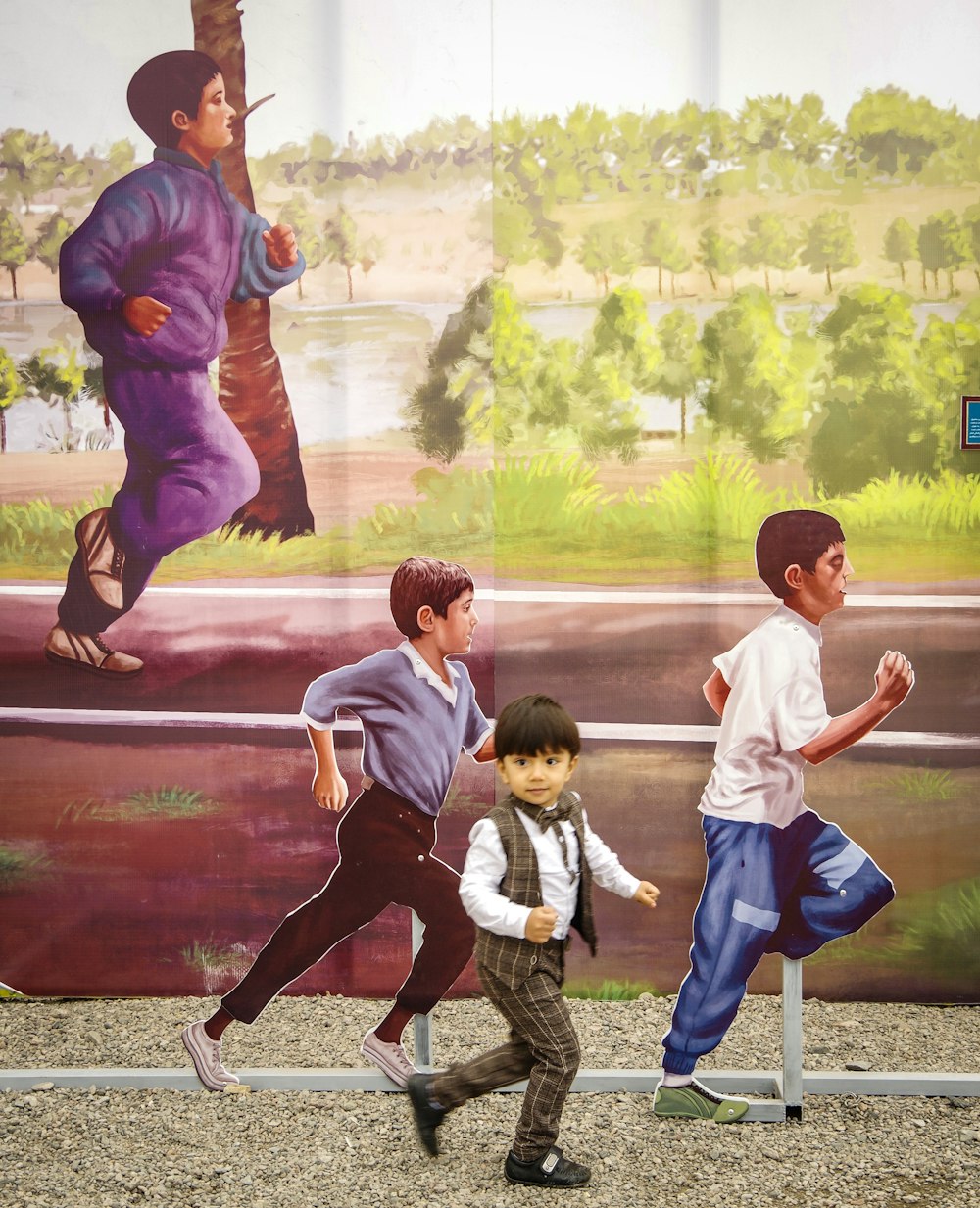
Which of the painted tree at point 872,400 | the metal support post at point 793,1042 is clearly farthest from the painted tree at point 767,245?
the metal support post at point 793,1042

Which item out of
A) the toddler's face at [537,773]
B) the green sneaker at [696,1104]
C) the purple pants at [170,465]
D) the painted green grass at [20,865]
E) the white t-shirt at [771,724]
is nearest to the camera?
the toddler's face at [537,773]

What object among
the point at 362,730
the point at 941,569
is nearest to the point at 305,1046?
the point at 362,730

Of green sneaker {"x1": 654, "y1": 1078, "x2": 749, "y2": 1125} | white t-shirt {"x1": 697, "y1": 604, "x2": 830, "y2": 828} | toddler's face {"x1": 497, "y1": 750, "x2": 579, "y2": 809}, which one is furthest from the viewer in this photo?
white t-shirt {"x1": 697, "y1": 604, "x2": 830, "y2": 828}

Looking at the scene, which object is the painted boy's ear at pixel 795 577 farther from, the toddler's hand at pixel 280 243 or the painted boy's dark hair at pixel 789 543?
the toddler's hand at pixel 280 243

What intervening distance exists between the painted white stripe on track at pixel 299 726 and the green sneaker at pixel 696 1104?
1.13 meters

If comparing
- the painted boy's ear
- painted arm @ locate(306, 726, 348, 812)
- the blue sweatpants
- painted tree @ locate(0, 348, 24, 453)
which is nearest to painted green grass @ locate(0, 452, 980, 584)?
the painted boy's ear

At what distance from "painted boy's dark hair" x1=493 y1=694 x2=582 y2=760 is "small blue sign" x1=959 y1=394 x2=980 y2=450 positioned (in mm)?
1931

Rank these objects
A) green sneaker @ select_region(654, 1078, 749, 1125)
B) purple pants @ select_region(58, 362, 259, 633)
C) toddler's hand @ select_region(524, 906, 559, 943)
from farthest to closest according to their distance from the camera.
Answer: purple pants @ select_region(58, 362, 259, 633) → green sneaker @ select_region(654, 1078, 749, 1125) → toddler's hand @ select_region(524, 906, 559, 943)

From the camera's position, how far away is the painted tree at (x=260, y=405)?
153 inches

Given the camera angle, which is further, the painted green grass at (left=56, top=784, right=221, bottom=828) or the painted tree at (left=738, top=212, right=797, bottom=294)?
the painted green grass at (left=56, top=784, right=221, bottom=828)

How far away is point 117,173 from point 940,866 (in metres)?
3.69

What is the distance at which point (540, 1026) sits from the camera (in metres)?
2.88

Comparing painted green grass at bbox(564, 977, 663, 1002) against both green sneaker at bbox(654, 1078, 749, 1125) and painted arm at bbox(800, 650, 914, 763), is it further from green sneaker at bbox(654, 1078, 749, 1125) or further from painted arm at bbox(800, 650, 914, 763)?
painted arm at bbox(800, 650, 914, 763)

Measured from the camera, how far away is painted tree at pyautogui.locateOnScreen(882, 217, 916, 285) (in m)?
3.86
